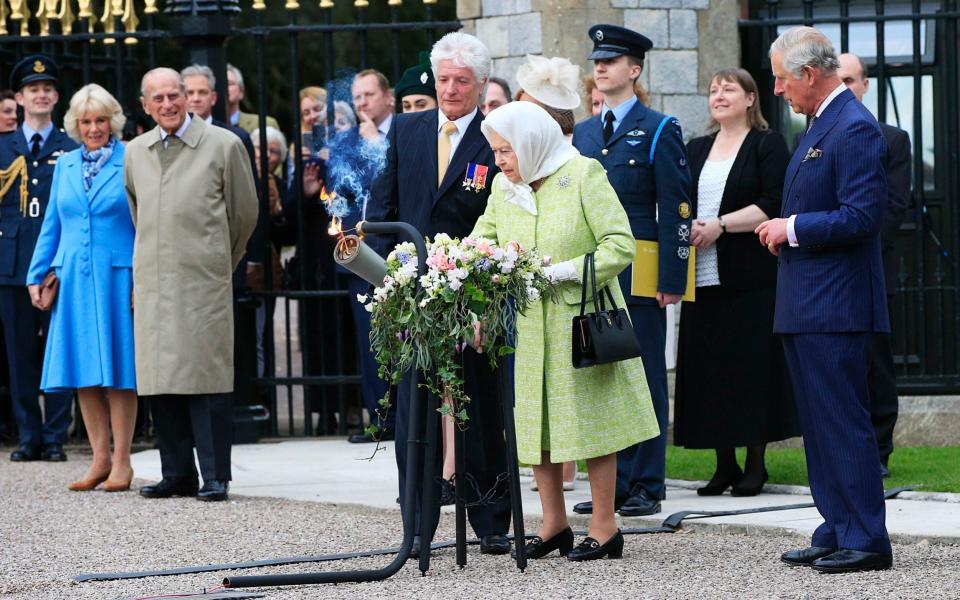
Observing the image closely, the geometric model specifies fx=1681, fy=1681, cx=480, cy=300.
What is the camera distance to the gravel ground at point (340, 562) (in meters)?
5.49

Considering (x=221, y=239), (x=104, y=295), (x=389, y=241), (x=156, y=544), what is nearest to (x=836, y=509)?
(x=389, y=241)

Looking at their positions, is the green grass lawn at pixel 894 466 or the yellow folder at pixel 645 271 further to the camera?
the green grass lawn at pixel 894 466

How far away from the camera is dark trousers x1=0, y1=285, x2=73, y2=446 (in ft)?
32.5

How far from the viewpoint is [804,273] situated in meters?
5.84

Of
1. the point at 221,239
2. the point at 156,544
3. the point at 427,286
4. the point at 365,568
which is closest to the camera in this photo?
the point at 427,286

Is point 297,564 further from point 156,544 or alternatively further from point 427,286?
point 427,286

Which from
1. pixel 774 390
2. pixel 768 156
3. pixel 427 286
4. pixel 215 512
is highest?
pixel 768 156

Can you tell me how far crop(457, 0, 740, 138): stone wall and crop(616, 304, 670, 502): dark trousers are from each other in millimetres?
2650

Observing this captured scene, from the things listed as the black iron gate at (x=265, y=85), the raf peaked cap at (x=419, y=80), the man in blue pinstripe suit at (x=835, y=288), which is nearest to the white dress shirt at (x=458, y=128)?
the raf peaked cap at (x=419, y=80)

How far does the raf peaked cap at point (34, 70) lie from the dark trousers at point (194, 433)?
2557mm

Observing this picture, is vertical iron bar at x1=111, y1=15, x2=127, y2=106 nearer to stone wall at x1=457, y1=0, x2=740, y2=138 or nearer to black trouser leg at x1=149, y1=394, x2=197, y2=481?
stone wall at x1=457, y1=0, x2=740, y2=138

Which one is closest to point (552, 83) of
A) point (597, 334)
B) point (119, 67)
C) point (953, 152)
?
point (597, 334)

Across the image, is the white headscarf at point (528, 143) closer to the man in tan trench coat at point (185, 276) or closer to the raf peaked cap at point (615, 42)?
the raf peaked cap at point (615, 42)

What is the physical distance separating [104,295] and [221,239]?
83 centimetres
